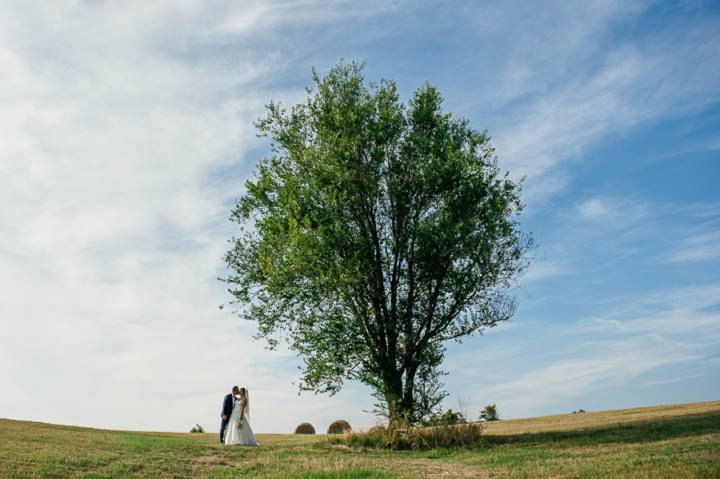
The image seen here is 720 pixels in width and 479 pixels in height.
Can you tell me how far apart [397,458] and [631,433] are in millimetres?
11306

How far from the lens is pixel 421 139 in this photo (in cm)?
3198

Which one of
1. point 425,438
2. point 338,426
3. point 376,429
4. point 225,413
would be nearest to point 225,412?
point 225,413

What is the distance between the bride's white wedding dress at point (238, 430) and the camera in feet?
98.4

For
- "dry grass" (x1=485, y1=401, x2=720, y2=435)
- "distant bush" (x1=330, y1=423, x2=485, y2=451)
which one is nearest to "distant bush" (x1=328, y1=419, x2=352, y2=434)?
"dry grass" (x1=485, y1=401, x2=720, y2=435)

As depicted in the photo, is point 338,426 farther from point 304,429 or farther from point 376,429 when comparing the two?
point 376,429

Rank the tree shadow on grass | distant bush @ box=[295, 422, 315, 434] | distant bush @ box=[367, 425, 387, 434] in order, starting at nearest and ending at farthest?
1. the tree shadow on grass
2. distant bush @ box=[367, 425, 387, 434]
3. distant bush @ box=[295, 422, 315, 434]

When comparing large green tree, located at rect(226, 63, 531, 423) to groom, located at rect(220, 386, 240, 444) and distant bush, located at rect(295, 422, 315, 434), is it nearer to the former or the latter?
groom, located at rect(220, 386, 240, 444)

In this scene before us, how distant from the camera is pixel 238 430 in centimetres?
3019

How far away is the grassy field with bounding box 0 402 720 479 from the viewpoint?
17.6 m

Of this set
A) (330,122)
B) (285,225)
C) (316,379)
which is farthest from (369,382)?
(330,122)

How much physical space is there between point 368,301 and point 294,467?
12.7 meters

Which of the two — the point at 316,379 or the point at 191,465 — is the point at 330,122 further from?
the point at 191,465

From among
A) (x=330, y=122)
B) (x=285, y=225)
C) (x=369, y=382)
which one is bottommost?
(x=369, y=382)

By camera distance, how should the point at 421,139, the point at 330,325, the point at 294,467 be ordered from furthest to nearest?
the point at 421,139 < the point at 330,325 < the point at 294,467
